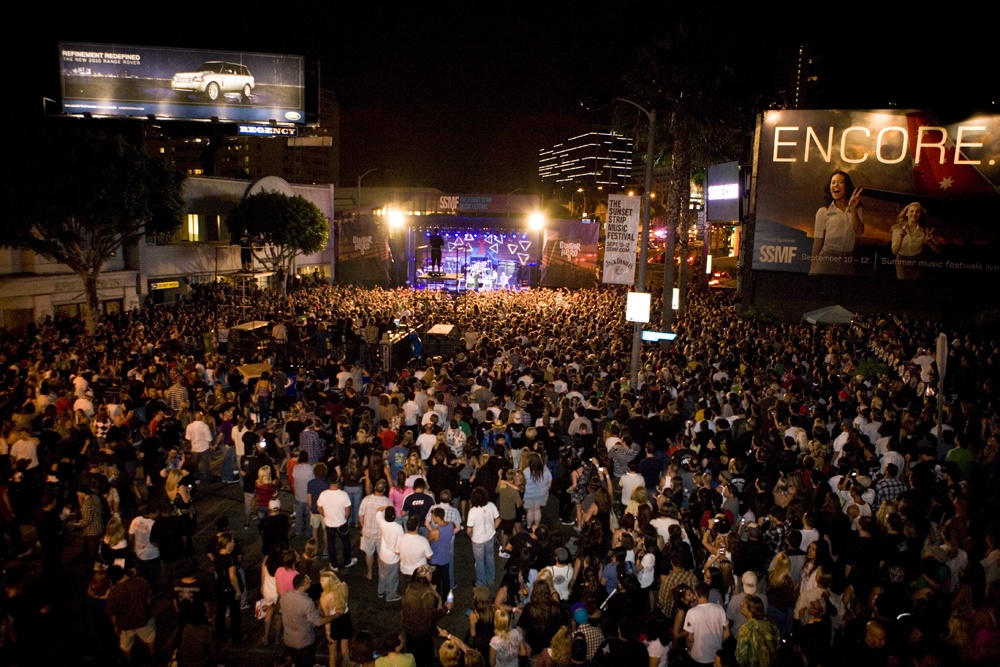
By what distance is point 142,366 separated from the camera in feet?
46.8

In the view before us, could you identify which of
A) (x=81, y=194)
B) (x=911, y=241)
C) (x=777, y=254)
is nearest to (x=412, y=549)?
(x=81, y=194)

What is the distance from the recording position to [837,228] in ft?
89.1

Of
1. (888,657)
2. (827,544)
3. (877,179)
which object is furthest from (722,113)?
(888,657)

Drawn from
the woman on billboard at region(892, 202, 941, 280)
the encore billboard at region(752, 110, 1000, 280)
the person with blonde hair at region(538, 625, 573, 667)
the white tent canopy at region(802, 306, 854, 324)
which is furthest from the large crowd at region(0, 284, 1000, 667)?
the encore billboard at region(752, 110, 1000, 280)

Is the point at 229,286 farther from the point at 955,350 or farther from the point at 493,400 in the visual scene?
the point at 955,350

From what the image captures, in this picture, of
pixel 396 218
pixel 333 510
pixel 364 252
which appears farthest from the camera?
pixel 364 252

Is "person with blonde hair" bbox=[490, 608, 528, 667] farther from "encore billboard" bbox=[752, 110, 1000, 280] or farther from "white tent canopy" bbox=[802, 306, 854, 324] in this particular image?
"encore billboard" bbox=[752, 110, 1000, 280]

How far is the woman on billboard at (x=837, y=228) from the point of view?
26750mm

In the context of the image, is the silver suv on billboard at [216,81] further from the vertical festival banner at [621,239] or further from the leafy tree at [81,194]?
the vertical festival banner at [621,239]

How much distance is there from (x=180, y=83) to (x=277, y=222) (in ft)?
30.5

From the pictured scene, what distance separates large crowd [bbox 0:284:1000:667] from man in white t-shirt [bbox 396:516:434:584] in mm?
31

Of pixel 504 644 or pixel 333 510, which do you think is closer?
pixel 504 644

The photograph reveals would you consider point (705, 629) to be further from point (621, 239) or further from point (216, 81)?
point (216, 81)

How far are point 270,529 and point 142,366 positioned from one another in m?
8.62
